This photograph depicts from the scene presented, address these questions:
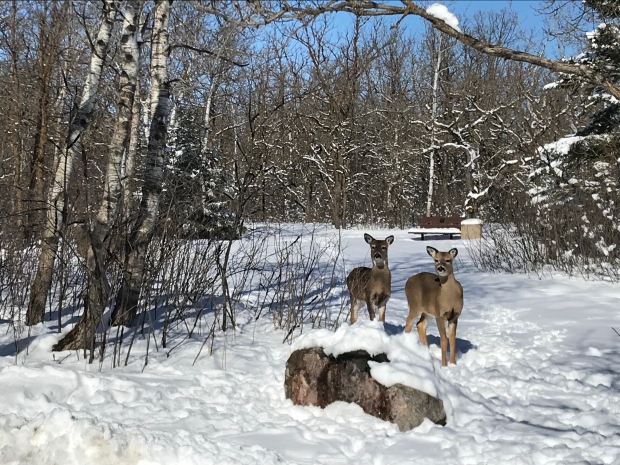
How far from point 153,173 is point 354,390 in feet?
12.8

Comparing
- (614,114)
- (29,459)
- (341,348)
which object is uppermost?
(614,114)

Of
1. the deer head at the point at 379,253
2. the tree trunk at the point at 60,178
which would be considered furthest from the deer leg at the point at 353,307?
the tree trunk at the point at 60,178

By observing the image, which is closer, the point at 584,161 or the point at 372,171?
the point at 584,161

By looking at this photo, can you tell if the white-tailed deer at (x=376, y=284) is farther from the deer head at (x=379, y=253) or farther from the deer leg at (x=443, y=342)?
the deer leg at (x=443, y=342)

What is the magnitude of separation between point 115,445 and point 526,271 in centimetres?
1122

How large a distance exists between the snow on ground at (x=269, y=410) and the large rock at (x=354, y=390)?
8 cm

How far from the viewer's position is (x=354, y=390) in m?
4.77

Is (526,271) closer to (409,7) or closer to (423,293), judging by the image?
(423,293)

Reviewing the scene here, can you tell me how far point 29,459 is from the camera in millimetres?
3801

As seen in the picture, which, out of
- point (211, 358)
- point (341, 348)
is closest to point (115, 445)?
point (341, 348)

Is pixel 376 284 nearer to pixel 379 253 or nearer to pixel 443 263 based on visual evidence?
pixel 379 253

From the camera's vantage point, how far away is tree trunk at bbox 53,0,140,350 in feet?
19.0

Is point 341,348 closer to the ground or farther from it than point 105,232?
closer to the ground

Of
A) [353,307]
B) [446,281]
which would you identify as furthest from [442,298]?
[353,307]
